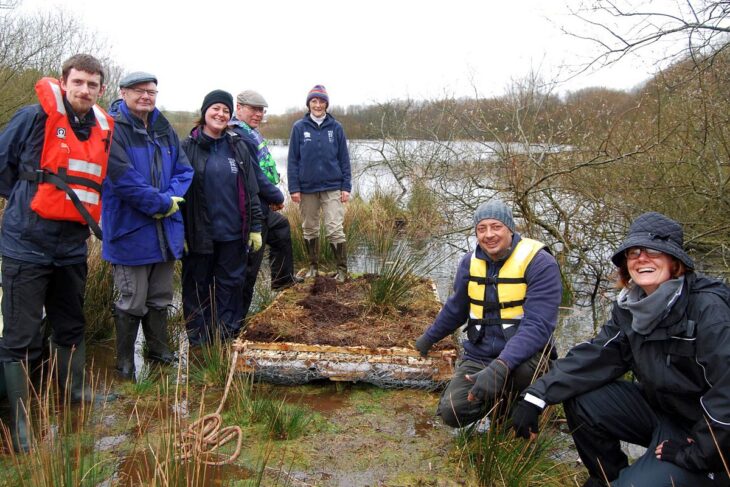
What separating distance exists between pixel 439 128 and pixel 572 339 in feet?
25.2

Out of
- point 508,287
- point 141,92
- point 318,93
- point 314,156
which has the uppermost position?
point 318,93

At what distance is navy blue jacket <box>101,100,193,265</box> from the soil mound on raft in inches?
36.0

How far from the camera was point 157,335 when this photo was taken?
4.05 metres

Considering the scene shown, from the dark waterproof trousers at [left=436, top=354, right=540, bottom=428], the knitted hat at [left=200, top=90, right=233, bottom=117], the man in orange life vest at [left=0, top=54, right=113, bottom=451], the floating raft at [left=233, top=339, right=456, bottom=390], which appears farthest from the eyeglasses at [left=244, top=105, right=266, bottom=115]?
the dark waterproof trousers at [left=436, top=354, right=540, bottom=428]

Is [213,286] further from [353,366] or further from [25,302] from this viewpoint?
[25,302]

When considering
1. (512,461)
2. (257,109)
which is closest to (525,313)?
(512,461)

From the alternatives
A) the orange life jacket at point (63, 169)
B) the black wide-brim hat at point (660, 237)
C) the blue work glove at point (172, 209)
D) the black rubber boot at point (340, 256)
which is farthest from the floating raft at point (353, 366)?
the black rubber boot at point (340, 256)

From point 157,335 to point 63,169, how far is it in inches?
57.3

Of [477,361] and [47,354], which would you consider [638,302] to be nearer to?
[477,361]

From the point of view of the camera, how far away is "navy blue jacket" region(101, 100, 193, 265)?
3564mm

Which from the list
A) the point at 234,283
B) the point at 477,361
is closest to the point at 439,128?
the point at 234,283

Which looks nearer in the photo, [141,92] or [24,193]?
[24,193]

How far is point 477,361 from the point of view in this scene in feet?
10.8

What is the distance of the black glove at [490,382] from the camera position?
2.88 metres
